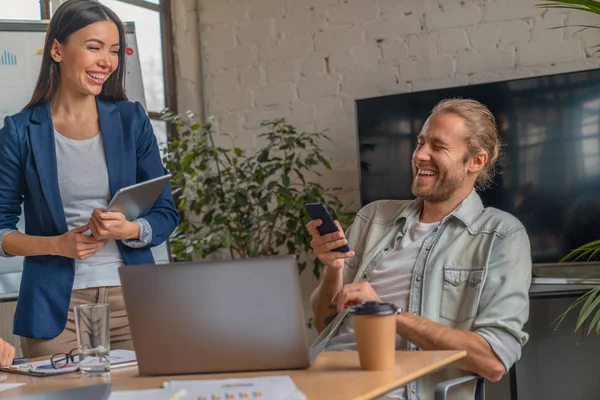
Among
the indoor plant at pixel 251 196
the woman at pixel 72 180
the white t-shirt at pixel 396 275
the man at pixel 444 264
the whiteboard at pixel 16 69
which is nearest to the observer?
the man at pixel 444 264

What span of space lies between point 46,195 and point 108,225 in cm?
21

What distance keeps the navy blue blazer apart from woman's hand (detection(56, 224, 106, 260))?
2.6 inches

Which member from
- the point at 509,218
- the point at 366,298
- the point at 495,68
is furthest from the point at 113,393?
the point at 495,68

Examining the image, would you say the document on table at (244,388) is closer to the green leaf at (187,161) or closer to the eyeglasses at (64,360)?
the eyeglasses at (64,360)

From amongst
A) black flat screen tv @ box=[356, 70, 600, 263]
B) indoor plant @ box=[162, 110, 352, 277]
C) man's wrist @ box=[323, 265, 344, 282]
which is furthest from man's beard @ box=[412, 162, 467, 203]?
indoor plant @ box=[162, 110, 352, 277]

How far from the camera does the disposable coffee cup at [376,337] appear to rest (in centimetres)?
126

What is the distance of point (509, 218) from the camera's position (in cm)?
187

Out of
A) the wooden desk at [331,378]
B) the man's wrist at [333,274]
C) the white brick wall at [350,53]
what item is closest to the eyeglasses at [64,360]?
the wooden desk at [331,378]

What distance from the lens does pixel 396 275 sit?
194 centimetres

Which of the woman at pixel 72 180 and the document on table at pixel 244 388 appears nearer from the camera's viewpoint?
the document on table at pixel 244 388

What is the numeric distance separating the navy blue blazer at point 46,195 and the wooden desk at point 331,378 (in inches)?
Answer: 12.1

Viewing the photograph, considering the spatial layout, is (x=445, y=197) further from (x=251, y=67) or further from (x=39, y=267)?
(x=251, y=67)

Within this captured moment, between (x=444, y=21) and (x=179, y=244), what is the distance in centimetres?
151

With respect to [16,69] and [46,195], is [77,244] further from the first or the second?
[16,69]
